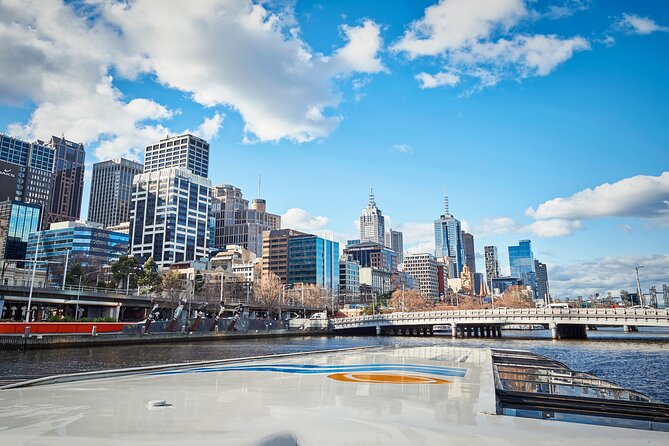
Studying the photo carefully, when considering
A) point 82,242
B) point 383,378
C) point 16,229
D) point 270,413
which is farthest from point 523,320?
point 16,229

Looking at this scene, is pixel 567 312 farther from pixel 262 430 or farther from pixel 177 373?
pixel 262 430

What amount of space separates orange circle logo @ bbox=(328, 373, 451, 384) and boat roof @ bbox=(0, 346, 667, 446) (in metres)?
0.05

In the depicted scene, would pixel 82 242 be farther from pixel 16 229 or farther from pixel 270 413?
pixel 270 413

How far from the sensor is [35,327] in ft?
145

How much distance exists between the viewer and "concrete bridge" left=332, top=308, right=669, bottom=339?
69.9m

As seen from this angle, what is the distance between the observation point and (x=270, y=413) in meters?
7.82

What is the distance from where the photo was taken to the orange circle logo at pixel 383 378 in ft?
41.9

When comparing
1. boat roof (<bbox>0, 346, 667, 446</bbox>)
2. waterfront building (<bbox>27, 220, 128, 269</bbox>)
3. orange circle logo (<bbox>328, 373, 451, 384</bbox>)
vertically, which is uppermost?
waterfront building (<bbox>27, 220, 128, 269</bbox>)

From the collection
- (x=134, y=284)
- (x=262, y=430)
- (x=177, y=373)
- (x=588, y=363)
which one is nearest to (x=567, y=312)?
(x=588, y=363)

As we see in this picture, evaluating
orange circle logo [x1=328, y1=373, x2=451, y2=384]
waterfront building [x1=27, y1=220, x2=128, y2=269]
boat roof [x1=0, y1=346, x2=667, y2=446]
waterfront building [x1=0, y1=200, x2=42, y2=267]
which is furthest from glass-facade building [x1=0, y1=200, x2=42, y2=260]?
boat roof [x1=0, y1=346, x2=667, y2=446]

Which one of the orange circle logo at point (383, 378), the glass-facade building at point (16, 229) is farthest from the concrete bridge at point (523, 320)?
the glass-facade building at point (16, 229)

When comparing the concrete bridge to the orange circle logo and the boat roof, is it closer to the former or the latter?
the orange circle logo

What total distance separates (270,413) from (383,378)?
6.37 meters

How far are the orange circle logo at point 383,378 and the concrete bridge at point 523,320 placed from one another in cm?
6638
